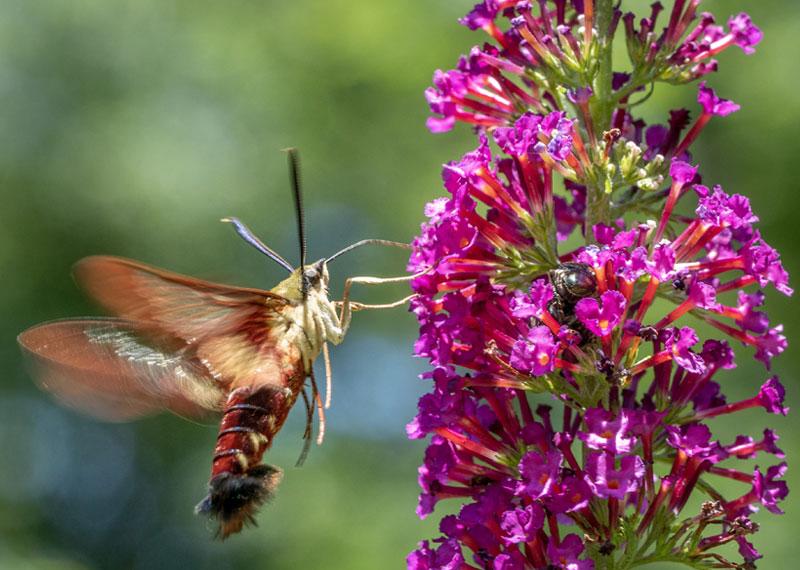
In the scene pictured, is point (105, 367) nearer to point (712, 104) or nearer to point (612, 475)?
point (612, 475)

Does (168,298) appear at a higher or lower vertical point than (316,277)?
lower

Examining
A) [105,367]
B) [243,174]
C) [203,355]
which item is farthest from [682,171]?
[243,174]

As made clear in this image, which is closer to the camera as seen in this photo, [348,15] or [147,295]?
[147,295]

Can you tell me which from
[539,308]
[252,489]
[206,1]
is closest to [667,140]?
[539,308]

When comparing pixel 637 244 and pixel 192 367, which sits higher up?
pixel 637 244

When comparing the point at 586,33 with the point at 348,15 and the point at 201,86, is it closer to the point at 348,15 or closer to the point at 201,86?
the point at 348,15

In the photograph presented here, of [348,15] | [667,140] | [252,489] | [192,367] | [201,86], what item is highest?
[348,15]
